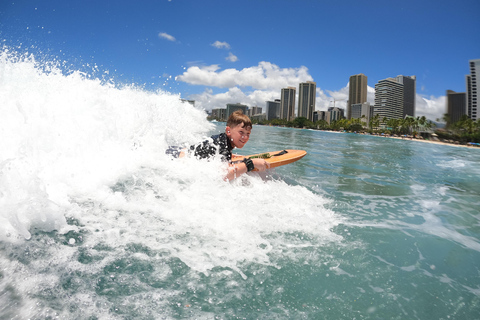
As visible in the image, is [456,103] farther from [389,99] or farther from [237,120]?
[237,120]

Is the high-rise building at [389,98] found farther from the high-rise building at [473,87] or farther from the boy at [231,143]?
the boy at [231,143]

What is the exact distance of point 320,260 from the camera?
Result: 235cm

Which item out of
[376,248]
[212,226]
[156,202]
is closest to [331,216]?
[376,248]

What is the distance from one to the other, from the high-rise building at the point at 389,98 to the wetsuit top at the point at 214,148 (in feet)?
647

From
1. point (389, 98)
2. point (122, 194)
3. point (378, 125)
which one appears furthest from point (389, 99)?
point (122, 194)

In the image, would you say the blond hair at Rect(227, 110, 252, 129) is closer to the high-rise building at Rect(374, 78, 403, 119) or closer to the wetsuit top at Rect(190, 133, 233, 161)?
the wetsuit top at Rect(190, 133, 233, 161)

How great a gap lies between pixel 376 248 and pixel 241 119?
2417 millimetres

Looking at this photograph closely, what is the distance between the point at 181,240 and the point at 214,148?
186 cm

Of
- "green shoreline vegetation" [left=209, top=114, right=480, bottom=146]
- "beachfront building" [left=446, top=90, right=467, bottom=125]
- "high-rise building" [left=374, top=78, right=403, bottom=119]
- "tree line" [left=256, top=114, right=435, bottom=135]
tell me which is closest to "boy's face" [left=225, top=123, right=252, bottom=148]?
"green shoreline vegetation" [left=209, top=114, right=480, bottom=146]

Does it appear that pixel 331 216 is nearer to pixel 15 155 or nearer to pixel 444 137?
pixel 15 155

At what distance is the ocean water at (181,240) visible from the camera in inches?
A: 65.6

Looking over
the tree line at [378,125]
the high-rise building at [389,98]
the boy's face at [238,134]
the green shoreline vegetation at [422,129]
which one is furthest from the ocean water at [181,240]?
the high-rise building at [389,98]

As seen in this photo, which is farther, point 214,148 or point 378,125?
point 378,125

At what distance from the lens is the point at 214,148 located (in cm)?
400
